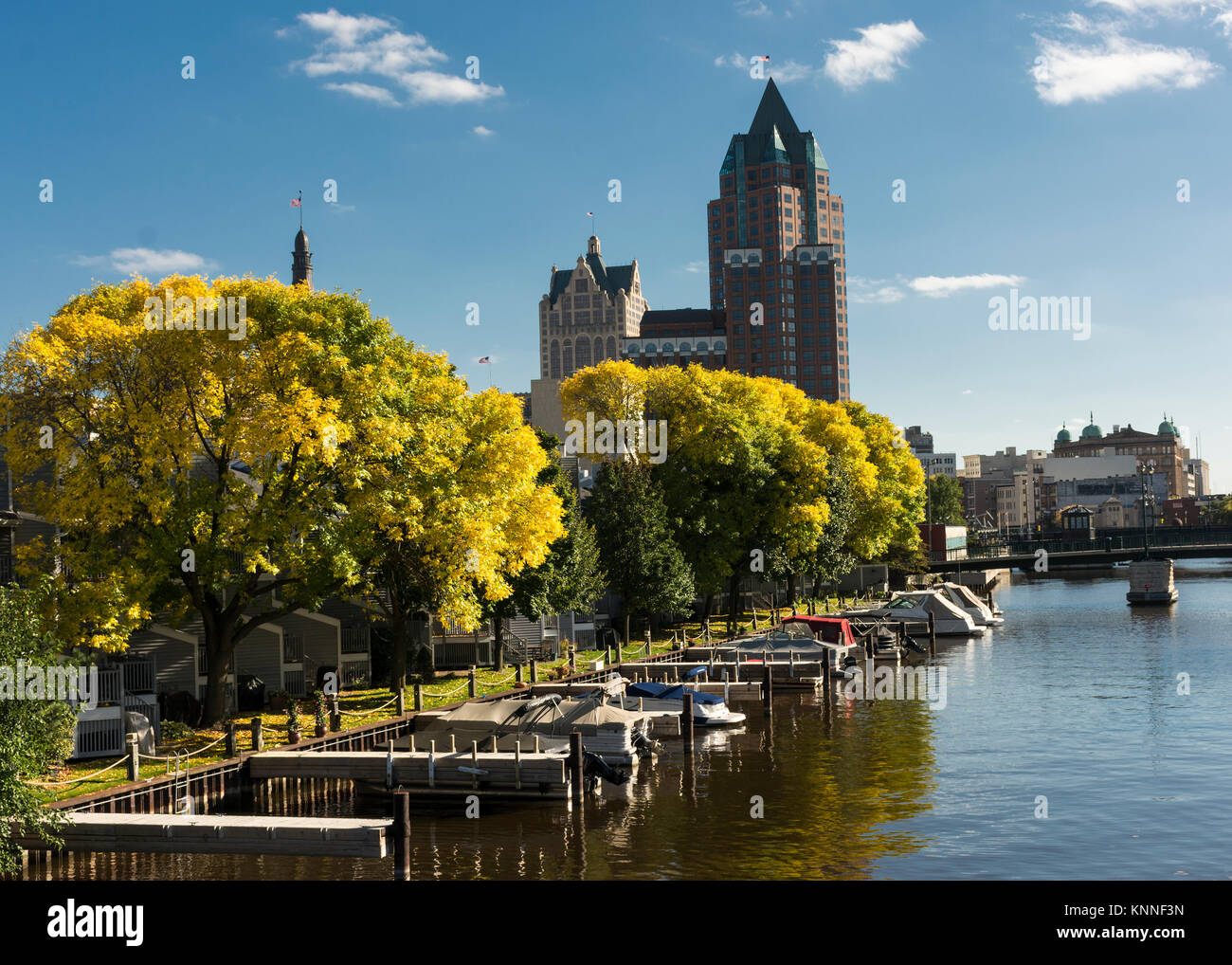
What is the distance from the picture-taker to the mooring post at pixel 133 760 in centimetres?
3388

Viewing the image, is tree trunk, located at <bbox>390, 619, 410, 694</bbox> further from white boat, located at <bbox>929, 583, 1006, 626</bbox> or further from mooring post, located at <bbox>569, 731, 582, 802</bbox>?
white boat, located at <bbox>929, 583, 1006, 626</bbox>

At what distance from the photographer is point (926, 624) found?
304 feet

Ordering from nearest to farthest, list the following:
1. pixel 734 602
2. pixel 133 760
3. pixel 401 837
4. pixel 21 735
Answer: pixel 21 735
pixel 401 837
pixel 133 760
pixel 734 602

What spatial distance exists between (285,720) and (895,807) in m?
23.4

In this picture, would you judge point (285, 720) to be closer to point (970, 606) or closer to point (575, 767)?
point (575, 767)

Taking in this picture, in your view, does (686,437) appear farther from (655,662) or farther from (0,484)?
(0,484)

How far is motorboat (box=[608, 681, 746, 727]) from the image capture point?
1937 inches

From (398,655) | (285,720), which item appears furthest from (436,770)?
(398,655)

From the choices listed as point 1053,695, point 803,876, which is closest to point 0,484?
point 803,876

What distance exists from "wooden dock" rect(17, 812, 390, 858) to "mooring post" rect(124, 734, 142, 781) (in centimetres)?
356

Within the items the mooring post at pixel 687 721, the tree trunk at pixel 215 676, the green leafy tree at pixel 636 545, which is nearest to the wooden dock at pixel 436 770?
the tree trunk at pixel 215 676

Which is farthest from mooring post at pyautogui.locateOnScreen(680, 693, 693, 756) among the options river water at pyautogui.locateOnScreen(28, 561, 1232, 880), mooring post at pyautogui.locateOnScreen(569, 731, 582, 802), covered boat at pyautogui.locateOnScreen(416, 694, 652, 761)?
mooring post at pyautogui.locateOnScreen(569, 731, 582, 802)

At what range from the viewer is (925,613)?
93750 mm

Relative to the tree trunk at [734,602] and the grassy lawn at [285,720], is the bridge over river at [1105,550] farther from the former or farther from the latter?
the grassy lawn at [285,720]
